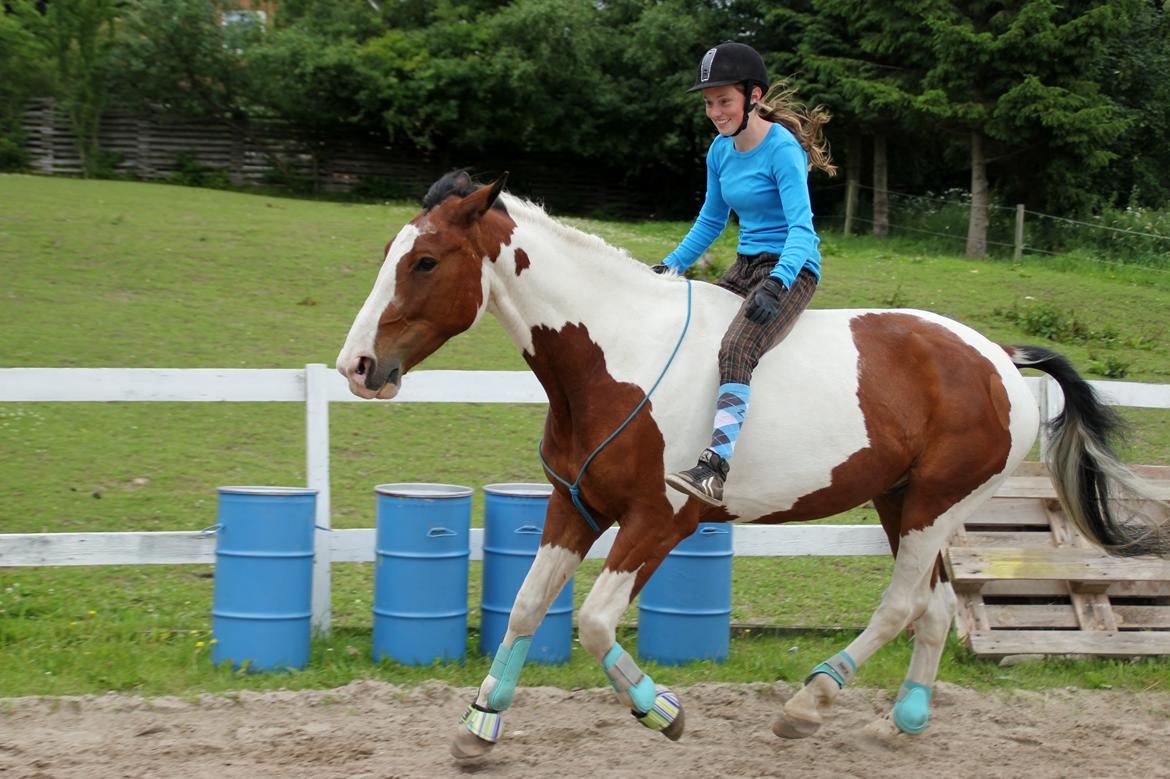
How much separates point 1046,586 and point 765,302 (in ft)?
10.2

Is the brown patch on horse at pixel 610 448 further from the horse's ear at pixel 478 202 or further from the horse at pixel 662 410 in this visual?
the horse's ear at pixel 478 202

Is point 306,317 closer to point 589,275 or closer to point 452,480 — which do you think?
point 452,480

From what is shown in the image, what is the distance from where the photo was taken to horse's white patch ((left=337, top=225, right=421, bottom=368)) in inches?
154

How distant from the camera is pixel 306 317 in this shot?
42.7ft

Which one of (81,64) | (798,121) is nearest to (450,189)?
(798,121)

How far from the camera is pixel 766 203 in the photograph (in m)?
4.66

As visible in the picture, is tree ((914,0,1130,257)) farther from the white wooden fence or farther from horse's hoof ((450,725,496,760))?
horse's hoof ((450,725,496,760))

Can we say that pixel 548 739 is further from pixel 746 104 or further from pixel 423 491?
pixel 746 104

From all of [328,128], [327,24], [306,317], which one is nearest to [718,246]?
[306,317]

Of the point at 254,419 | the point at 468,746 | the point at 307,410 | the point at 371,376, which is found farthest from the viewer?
the point at 254,419

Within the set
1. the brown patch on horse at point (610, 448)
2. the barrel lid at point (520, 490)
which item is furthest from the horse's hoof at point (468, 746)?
the barrel lid at point (520, 490)

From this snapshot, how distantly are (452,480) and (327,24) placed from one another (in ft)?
77.0

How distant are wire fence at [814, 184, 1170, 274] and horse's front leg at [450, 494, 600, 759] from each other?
53.9ft

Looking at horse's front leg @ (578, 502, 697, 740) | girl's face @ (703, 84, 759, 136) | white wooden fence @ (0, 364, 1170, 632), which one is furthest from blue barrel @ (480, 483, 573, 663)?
girl's face @ (703, 84, 759, 136)
